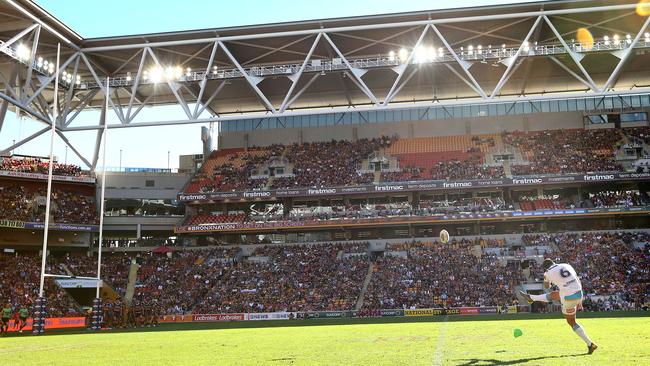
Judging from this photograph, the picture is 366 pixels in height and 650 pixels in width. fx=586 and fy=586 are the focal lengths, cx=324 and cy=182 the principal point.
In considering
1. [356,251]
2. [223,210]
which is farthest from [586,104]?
[223,210]

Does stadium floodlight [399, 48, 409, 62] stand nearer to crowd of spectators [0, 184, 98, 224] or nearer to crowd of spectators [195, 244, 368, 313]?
crowd of spectators [195, 244, 368, 313]

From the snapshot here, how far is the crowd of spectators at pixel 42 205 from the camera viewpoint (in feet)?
155

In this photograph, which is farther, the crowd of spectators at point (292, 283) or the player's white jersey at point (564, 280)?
the crowd of spectators at point (292, 283)

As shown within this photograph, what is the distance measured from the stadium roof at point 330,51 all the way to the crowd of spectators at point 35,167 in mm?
6701

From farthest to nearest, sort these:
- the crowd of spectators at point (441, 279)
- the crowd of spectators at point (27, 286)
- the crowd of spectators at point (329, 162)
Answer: the crowd of spectators at point (329, 162) < the crowd of spectators at point (27, 286) < the crowd of spectators at point (441, 279)

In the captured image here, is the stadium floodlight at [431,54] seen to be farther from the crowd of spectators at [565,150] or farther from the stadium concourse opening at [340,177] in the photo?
the crowd of spectators at [565,150]

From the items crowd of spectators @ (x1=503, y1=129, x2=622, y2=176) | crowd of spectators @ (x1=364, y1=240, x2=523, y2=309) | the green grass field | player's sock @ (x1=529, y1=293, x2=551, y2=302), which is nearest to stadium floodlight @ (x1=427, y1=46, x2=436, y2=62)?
crowd of spectators @ (x1=364, y1=240, x2=523, y2=309)

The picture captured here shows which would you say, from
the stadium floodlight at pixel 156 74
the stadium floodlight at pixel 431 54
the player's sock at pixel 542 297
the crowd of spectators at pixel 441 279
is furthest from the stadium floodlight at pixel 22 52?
the player's sock at pixel 542 297

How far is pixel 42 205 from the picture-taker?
50.0m

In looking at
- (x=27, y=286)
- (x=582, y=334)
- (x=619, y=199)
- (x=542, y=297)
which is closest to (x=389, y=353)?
(x=542, y=297)

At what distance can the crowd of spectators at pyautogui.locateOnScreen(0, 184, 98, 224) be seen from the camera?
47156 millimetres

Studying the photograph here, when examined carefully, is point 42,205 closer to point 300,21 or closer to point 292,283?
point 292,283

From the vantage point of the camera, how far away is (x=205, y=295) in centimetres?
4603

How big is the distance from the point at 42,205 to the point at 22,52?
1475cm
